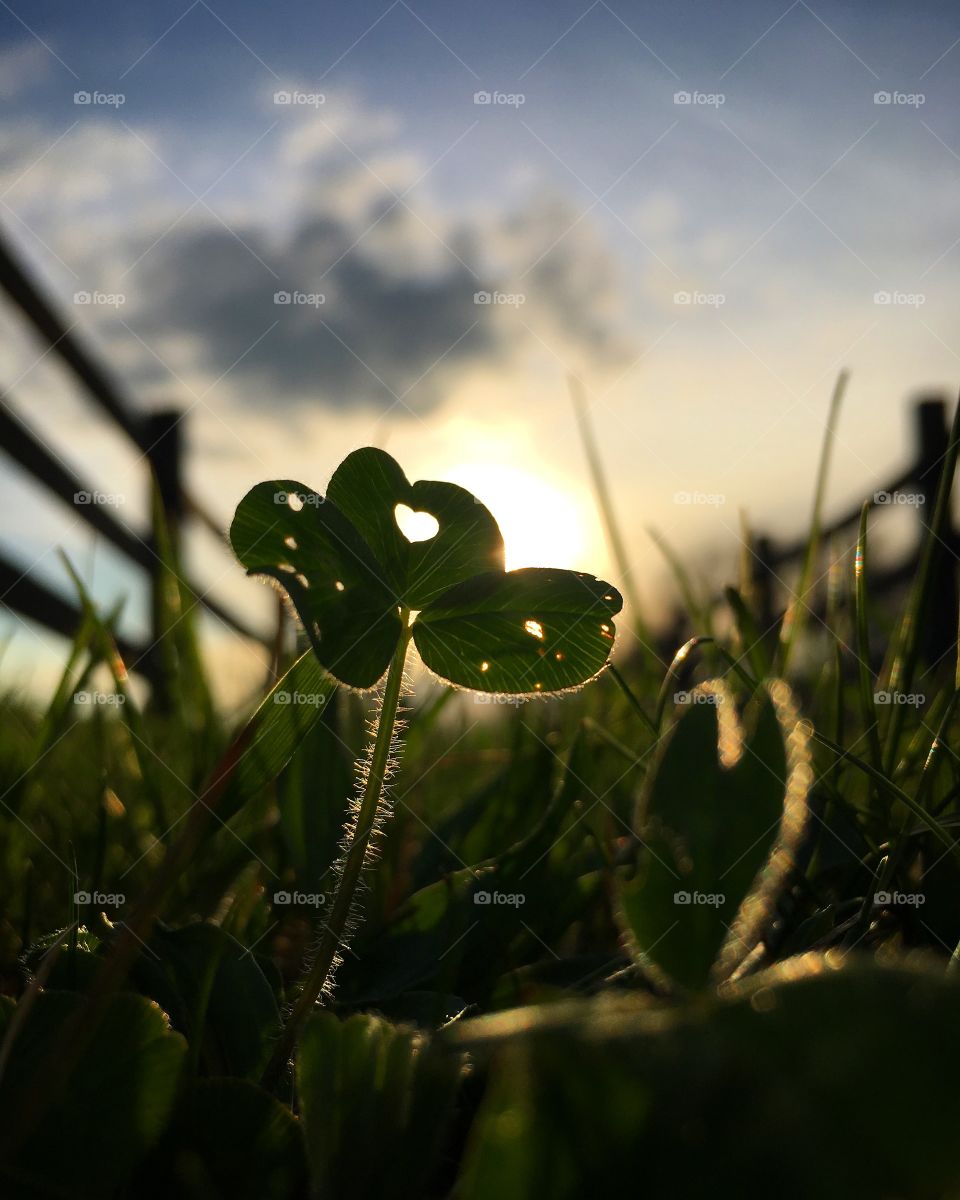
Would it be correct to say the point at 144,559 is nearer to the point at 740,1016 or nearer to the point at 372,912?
the point at 372,912

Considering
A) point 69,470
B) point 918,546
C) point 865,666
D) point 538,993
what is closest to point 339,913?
point 538,993

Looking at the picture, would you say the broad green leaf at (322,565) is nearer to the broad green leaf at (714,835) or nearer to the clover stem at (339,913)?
the clover stem at (339,913)

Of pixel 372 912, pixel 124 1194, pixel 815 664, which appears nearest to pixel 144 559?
pixel 815 664

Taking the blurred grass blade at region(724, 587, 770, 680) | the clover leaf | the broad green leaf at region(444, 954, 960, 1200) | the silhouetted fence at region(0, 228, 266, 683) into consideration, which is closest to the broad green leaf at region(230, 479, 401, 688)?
the clover leaf

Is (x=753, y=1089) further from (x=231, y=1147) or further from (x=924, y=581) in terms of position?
(x=924, y=581)

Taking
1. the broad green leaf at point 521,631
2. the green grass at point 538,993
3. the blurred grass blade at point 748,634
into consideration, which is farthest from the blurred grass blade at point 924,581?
the broad green leaf at point 521,631
